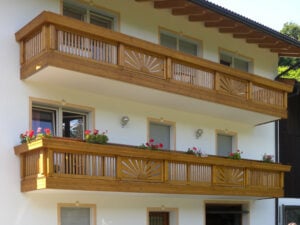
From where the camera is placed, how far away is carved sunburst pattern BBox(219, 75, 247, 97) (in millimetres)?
16053

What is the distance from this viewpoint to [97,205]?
540 inches

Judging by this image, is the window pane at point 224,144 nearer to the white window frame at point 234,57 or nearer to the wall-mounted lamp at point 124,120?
the white window frame at point 234,57

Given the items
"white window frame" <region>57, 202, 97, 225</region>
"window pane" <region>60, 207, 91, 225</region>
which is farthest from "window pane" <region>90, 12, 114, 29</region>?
"window pane" <region>60, 207, 91, 225</region>

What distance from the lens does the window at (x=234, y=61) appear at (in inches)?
731

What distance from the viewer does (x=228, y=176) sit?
15.8 metres

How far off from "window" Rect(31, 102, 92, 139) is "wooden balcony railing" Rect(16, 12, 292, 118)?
1049mm

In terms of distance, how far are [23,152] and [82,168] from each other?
1367 millimetres

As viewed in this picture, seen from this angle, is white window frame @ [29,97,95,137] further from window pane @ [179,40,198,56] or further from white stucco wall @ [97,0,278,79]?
window pane @ [179,40,198,56]

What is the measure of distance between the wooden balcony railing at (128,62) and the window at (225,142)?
149 cm

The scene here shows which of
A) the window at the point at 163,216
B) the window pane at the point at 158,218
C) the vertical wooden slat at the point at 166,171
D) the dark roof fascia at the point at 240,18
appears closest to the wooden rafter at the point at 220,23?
the dark roof fascia at the point at 240,18

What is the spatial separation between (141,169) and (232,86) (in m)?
4.69

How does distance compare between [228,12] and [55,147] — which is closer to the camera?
[55,147]

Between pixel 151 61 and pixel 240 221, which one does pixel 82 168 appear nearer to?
pixel 151 61

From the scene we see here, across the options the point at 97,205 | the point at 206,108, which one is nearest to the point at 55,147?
the point at 97,205
